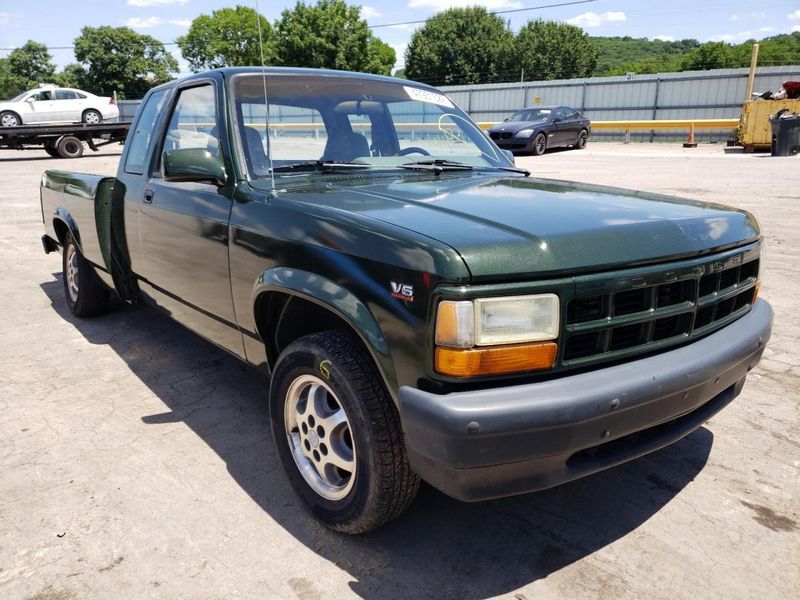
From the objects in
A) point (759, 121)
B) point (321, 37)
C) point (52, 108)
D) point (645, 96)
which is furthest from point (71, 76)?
point (759, 121)

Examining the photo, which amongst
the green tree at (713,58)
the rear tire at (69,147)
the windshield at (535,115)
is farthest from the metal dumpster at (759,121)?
the green tree at (713,58)

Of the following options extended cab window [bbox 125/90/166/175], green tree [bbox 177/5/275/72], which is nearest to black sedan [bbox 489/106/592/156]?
extended cab window [bbox 125/90/166/175]

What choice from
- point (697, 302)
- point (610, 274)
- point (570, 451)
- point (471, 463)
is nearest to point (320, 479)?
point (471, 463)

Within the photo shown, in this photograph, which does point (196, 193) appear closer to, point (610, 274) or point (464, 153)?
point (464, 153)

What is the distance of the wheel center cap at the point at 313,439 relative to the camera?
97.4 inches

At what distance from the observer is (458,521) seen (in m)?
2.53

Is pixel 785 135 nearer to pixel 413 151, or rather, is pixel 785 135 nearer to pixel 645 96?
pixel 645 96

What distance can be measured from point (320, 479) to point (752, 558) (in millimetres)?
1634

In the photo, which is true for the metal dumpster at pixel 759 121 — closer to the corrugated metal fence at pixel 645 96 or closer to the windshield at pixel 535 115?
the windshield at pixel 535 115

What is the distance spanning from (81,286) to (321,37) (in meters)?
57.9

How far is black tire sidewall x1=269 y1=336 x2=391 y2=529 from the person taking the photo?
2.15 meters

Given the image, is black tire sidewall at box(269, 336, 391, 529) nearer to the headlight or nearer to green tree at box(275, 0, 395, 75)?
the headlight

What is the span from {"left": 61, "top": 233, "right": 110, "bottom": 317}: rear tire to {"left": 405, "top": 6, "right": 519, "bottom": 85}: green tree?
69584mm

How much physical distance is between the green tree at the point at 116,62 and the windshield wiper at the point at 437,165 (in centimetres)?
8123
